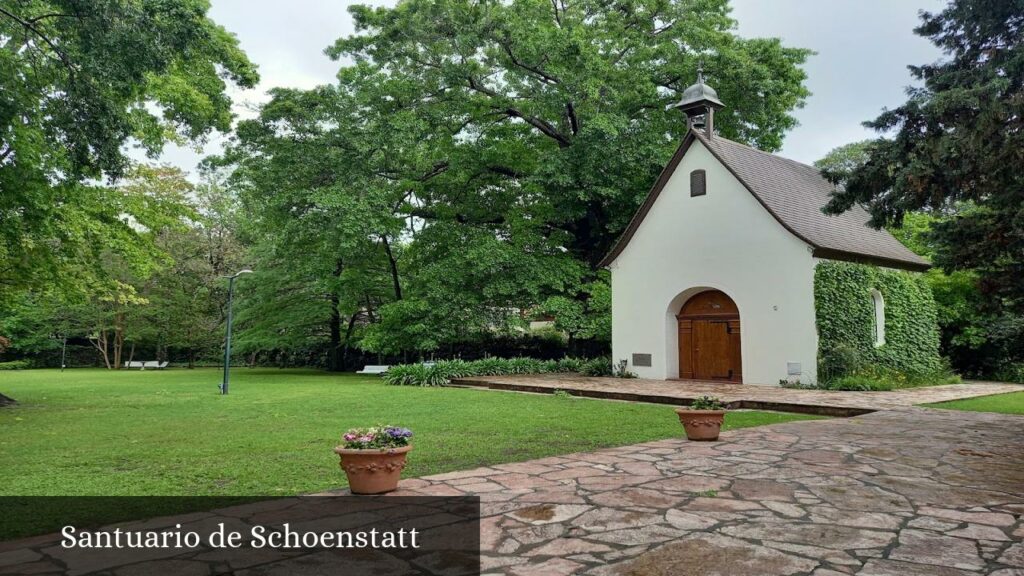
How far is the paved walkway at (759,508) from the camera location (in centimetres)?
347

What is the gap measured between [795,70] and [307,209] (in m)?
16.8

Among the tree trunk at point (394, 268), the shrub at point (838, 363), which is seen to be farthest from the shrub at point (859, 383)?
the tree trunk at point (394, 268)

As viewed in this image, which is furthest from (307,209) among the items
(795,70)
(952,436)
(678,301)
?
(952,436)

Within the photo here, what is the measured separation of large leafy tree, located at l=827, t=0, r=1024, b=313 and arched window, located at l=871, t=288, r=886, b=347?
749 centimetres

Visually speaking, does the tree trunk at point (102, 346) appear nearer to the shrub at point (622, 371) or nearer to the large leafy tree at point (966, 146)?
the shrub at point (622, 371)

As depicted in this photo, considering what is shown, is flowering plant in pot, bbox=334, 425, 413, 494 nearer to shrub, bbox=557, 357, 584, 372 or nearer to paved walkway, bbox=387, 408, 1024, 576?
paved walkway, bbox=387, 408, 1024, 576

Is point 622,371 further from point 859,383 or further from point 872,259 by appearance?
point 872,259

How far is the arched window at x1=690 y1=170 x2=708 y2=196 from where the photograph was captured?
16719 millimetres

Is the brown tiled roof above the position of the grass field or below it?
above

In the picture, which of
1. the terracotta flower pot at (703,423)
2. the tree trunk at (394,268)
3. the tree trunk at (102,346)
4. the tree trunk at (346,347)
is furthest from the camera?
the tree trunk at (102,346)

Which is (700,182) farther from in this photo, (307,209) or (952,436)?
(307,209)

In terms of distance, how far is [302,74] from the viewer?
22.5 meters

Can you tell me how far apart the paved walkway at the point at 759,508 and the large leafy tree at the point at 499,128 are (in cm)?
1334

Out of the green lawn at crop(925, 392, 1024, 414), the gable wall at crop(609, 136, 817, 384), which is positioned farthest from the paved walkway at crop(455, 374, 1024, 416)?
the gable wall at crop(609, 136, 817, 384)
